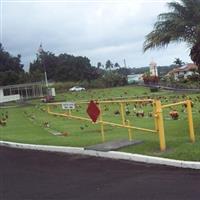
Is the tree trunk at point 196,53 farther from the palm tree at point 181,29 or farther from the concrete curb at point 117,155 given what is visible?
the concrete curb at point 117,155

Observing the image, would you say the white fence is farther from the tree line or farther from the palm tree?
the palm tree

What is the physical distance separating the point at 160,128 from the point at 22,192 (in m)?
3.66

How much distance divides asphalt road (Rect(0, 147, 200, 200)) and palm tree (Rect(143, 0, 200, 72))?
665 cm

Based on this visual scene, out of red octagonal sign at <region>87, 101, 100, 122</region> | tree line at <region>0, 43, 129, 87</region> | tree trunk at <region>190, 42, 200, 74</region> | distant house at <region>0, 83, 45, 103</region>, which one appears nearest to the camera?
red octagonal sign at <region>87, 101, 100, 122</region>

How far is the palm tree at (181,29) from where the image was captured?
17328 millimetres

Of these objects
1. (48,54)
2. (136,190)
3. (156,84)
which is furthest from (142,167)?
(48,54)

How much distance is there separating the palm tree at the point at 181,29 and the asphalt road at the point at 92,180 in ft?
21.8

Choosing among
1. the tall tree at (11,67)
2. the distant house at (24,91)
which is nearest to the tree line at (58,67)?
the tall tree at (11,67)

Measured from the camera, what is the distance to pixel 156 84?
90.6 m

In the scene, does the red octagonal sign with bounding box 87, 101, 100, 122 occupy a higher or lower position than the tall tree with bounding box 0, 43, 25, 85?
lower

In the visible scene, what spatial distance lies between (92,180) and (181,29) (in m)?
9.16

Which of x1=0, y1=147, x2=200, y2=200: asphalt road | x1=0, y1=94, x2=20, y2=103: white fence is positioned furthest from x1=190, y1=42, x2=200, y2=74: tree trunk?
x1=0, y1=94, x2=20, y2=103: white fence

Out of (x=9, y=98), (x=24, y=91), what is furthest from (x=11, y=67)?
(x=9, y=98)

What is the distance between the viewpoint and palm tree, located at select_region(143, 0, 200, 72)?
1733 centimetres
